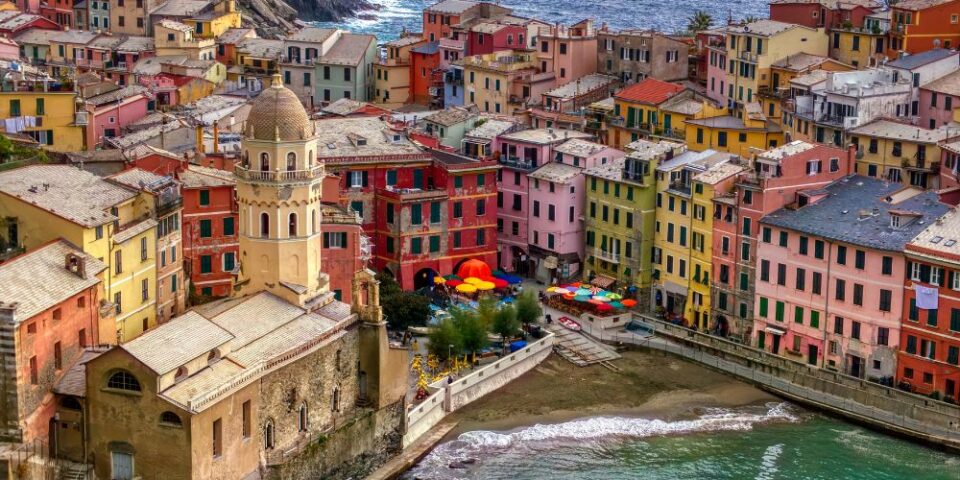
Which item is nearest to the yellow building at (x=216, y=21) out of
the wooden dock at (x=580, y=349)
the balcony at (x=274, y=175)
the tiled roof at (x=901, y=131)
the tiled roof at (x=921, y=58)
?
the tiled roof at (x=921, y=58)

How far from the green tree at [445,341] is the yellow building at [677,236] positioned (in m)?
15.2

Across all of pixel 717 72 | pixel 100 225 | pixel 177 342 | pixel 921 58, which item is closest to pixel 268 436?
pixel 177 342

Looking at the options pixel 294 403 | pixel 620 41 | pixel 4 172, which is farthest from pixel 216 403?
pixel 620 41

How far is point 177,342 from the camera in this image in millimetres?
85188

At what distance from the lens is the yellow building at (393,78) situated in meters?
156

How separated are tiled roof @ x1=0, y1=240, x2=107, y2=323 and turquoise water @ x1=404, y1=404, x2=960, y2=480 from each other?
1750 centimetres

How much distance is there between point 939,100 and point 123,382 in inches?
2310

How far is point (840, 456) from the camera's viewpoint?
326ft

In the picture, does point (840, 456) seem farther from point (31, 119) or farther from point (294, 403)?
point (31, 119)

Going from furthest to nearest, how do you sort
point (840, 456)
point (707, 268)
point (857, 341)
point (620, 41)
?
point (620, 41)
point (707, 268)
point (857, 341)
point (840, 456)

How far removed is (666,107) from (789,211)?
2294 centimetres

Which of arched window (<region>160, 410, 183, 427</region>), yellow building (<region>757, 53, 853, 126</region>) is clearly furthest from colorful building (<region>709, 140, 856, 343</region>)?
arched window (<region>160, 410, 183, 427</region>)

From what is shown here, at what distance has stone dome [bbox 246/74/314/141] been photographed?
93312 mm

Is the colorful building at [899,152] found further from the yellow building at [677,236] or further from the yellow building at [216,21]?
the yellow building at [216,21]
